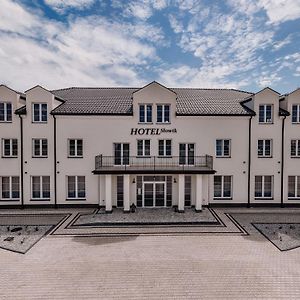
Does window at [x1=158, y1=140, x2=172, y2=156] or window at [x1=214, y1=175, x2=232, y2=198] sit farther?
window at [x1=214, y1=175, x2=232, y2=198]

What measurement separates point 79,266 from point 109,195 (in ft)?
25.1

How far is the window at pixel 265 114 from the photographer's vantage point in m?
18.5

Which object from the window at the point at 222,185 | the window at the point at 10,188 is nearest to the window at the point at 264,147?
the window at the point at 222,185

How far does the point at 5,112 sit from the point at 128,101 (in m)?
9.46

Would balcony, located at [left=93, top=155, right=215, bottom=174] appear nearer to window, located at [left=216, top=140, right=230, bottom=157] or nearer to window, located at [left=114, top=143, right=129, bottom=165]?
window, located at [left=114, top=143, right=129, bottom=165]

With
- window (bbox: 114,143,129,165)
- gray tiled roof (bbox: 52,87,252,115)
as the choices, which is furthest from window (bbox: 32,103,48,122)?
window (bbox: 114,143,129,165)

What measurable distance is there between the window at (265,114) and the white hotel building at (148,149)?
2.8 inches

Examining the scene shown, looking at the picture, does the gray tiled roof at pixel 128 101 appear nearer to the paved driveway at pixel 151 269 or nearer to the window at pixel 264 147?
the window at pixel 264 147

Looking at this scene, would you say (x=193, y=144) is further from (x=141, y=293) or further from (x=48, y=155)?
(x=141, y=293)

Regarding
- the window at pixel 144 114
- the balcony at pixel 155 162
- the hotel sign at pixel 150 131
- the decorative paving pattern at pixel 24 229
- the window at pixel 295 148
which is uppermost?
the window at pixel 144 114

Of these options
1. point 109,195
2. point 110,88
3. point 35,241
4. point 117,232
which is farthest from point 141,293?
point 110,88

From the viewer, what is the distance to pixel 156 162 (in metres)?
18.1

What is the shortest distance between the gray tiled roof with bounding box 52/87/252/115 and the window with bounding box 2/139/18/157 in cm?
395

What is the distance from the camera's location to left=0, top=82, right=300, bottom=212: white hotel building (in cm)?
1789
